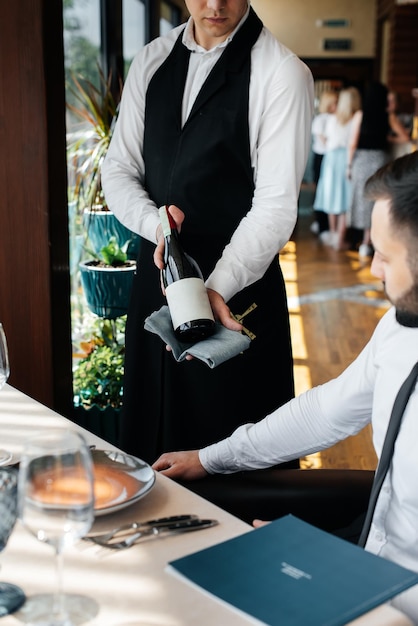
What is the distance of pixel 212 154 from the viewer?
2.28 metres

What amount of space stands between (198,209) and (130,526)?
1.27 m

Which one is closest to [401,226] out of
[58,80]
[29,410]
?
[29,410]

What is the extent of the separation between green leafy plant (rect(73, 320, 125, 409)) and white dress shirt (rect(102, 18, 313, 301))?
1.12m

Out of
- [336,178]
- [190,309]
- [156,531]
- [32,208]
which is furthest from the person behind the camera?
[336,178]

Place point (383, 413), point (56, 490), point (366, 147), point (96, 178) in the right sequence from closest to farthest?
1. point (56, 490)
2. point (383, 413)
3. point (96, 178)
4. point (366, 147)

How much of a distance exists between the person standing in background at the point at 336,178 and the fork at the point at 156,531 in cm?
914

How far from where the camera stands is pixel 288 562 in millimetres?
1063

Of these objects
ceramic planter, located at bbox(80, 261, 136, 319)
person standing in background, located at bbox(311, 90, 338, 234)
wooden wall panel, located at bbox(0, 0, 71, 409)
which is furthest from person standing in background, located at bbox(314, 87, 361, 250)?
wooden wall panel, located at bbox(0, 0, 71, 409)

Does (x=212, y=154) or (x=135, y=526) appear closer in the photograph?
(x=135, y=526)

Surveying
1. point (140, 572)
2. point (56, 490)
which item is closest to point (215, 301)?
point (140, 572)

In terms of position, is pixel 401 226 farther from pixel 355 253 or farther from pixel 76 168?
pixel 355 253

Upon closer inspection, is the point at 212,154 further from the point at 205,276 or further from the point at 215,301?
the point at 215,301

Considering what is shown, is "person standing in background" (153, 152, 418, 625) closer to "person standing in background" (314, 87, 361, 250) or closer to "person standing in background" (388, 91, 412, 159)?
Answer: "person standing in background" (388, 91, 412, 159)

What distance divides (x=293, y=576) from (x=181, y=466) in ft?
2.28
